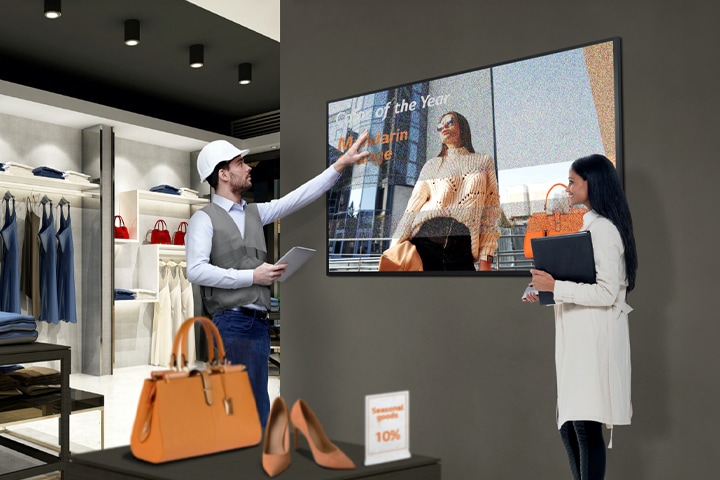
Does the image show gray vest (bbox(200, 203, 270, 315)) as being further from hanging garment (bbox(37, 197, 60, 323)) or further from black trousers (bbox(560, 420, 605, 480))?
hanging garment (bbox(37, 197, 60, 323))

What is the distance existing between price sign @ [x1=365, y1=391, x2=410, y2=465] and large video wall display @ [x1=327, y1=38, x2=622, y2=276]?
4.93ft

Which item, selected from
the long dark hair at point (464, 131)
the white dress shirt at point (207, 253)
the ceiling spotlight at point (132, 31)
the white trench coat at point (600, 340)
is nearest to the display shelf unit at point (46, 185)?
the ceiling spotlight at point (132, 31)

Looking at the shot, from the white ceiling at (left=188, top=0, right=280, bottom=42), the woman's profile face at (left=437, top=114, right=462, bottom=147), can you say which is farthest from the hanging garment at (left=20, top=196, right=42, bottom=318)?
the woman's profile face at (left=437, top=114, right=462, bottom=147)

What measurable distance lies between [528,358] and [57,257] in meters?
5.68

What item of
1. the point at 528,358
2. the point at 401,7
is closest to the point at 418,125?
the point at 401,7

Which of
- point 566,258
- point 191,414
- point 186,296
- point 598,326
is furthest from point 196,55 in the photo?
point 191,414

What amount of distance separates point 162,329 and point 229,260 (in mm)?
5310

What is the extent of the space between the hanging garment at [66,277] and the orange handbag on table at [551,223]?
5.53 m

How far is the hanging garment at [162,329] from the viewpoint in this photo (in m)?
7.69

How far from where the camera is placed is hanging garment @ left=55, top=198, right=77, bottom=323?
6762mm

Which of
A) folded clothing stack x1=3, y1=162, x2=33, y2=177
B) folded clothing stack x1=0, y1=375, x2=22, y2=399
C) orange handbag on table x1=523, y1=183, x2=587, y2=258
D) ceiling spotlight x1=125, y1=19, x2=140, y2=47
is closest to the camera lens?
orange handbag on table x1=523, y1=183, x2=587, y2=258

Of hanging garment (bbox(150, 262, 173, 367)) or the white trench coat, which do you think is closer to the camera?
the white trench coat

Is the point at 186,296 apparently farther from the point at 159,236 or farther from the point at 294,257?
the point at 294,257

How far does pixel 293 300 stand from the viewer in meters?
3.51
